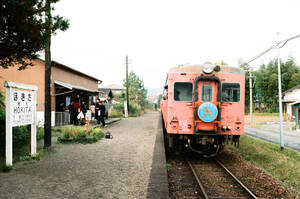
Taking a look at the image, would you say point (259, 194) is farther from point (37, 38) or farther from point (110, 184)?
point (37, 38)

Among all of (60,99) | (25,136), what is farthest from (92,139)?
(60,99)

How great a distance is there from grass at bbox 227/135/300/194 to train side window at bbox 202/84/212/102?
9.24 feet

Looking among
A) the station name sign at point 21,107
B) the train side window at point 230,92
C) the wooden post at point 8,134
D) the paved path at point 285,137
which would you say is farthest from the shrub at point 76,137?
the paved path at point 285,137

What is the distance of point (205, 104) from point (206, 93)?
0.49 m

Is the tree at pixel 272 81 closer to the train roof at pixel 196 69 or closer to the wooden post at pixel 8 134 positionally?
the train roof at pixel 196 69

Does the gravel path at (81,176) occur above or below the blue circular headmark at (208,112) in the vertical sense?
below

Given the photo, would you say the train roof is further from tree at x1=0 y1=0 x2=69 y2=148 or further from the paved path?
the paved path

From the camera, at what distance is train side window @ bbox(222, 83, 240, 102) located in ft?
23.1

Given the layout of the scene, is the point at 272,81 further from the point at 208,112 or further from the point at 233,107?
the point at 208,112

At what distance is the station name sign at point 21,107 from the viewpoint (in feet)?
18.0

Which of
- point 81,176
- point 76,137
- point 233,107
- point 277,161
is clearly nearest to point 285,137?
point 277,161

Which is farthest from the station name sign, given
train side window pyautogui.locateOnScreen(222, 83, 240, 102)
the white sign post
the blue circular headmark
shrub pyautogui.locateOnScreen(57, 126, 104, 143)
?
train side window pyautogui.locateOnScreen(222, 83, 240, 102)

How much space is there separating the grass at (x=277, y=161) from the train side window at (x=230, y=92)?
2.42 m

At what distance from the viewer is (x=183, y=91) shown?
7.13 metres
